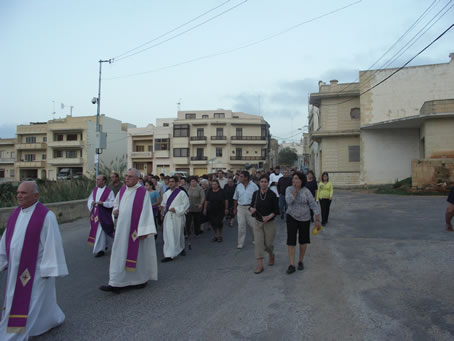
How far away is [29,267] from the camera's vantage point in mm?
3721

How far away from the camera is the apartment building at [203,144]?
54594 millimetres

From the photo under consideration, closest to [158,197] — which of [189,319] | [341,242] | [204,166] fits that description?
[341,242]

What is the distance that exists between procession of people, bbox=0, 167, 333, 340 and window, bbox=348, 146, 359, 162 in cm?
2146

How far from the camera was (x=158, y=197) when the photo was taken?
378 inches

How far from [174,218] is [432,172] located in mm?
16421

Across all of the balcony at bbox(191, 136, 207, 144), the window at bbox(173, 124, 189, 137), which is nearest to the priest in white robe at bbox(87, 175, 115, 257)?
the balcony at bbox(191, 136, 207, 144)

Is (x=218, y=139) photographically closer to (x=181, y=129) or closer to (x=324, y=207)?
(x=181, y=129)

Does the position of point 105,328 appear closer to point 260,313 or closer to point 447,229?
point 260,313

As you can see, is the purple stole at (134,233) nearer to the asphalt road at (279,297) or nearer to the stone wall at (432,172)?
the asphalt road at (279,297)

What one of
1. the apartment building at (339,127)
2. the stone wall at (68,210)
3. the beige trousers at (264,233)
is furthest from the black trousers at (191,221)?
the apartment building at (339,127)

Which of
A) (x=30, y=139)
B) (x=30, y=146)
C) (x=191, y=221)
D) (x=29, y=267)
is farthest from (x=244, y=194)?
(x=30, y=139)

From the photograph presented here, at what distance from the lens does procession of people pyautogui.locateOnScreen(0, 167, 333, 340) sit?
145 inches

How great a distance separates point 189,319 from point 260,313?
88 centimetres

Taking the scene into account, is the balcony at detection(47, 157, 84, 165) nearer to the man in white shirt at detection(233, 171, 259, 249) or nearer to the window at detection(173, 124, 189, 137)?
the window at detection(173, 124, 189, 137)
